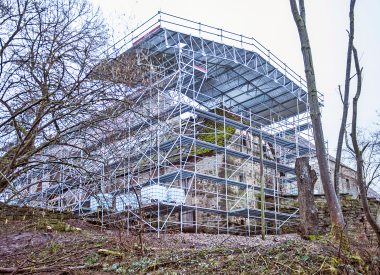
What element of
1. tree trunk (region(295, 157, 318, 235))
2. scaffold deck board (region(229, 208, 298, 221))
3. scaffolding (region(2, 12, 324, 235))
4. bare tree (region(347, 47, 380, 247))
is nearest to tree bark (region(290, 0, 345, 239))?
bare tree (region(347, 47, 380, 247))

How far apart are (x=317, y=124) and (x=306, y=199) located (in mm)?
2935

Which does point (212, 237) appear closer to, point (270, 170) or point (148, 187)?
point (148, 187)

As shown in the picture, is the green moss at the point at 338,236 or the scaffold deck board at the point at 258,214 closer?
the green moss at the point at 338,236

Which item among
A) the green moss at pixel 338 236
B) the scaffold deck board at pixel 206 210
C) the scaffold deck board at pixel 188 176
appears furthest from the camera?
the scaffold deck board at pixel 188 176

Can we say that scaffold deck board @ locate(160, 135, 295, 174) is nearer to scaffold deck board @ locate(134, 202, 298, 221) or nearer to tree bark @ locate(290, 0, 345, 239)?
scaffold deck board @ locate(134, 202, 298, 221)

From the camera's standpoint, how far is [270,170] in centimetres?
2156

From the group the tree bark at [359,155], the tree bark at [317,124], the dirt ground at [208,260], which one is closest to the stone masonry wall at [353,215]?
the tree bark at [359,155]

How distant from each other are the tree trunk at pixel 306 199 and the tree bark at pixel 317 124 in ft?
6.89

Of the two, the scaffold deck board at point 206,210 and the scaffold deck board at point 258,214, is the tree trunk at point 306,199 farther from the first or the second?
the scaffold deck board at point 258,214

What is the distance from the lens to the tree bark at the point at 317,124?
7.41 m

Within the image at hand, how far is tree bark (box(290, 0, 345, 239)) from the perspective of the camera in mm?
7412

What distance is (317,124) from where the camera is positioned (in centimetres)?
779

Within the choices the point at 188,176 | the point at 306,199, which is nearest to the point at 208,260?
the point at 306,199

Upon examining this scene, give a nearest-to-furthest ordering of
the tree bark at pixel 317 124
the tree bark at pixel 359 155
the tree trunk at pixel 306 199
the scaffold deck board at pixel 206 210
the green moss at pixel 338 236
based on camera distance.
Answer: the green moss at pixel 338 236 < the tree bark at pixel 317 124 < the tree bark at pixel 359 155 < the tree trunk at pixel 306 199 < the scaffold deck board at pixel 206 210
